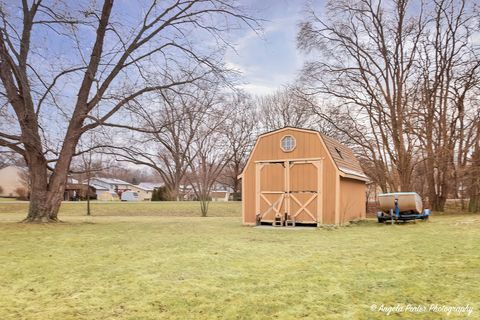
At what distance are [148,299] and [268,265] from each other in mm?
2168

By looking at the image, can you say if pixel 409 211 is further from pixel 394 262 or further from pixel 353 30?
pixel 353 30

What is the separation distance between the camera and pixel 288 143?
13797mm

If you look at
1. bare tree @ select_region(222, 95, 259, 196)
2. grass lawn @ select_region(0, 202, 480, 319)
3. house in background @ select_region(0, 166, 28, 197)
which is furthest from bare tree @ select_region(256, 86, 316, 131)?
house in background @ select_region(0, 166, 28, 197)

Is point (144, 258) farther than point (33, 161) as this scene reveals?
No

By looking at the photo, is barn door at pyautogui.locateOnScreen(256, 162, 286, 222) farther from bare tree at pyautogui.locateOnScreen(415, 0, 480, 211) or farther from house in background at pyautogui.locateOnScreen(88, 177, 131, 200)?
house in background at pyautogui.locateOnScreen(88, 177, 131, 200)

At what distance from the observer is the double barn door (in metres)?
13.3

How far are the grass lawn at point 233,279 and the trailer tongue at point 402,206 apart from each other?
195 inches

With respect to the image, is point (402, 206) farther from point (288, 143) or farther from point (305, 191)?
point (288, 143)

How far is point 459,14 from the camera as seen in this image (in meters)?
20.7

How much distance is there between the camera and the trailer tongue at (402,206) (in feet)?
43.0

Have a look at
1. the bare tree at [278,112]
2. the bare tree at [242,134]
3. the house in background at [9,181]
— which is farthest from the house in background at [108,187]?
the bare tree at [278,112]

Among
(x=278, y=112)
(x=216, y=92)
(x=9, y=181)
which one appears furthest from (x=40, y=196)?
(x=9, y=181)

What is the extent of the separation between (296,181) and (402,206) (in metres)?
3.70

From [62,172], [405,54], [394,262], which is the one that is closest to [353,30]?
[405,54]
